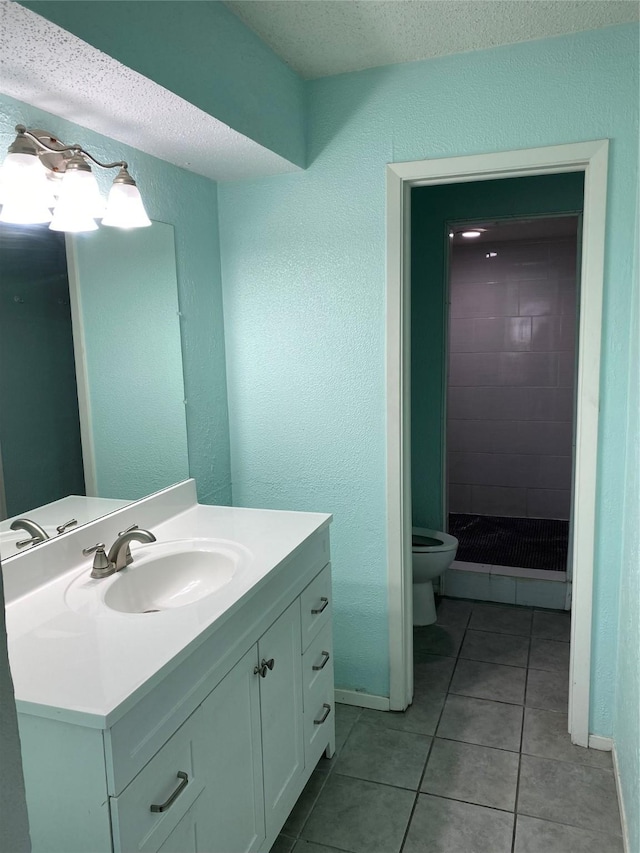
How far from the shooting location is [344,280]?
7.50ft

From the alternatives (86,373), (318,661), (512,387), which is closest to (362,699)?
(318,661)

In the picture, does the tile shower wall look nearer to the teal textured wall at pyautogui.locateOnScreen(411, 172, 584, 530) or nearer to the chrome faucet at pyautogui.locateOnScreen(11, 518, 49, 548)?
the teal textured wall at pyautogui.locateOnScreen(411, 172, 584, 530)

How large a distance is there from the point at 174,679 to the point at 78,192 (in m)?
1.18

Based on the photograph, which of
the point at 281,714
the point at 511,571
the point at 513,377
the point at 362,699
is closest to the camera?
the point at 281,714

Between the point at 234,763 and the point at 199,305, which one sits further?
the point at 199,305

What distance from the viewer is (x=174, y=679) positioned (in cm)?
123

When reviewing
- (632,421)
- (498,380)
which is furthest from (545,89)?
(498,380)

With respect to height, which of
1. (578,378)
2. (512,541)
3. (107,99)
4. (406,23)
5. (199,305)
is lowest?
(512,541)

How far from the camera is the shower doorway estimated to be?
423cm

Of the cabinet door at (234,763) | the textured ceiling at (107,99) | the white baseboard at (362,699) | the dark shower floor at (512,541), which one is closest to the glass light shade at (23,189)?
the textured ceiling at (107,99)

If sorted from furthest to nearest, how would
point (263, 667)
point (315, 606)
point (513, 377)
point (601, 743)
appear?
point (513, 377)
point (601, 743)
point (315, 606)
point (263, 667)

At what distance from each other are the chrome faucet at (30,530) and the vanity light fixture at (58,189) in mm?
724

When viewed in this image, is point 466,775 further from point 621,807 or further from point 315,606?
point 315,606

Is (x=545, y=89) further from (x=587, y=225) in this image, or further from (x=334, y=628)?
(x=334, y=628)
